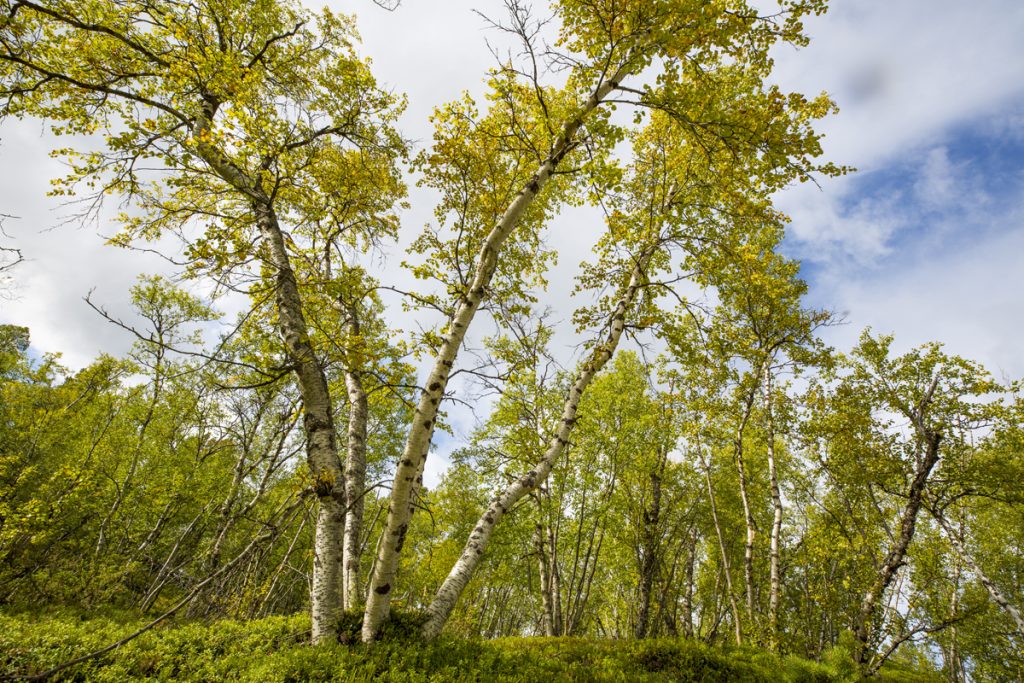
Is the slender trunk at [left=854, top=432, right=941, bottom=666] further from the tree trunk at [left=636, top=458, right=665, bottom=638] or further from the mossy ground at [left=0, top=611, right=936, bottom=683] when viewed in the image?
the tree trunk at [left=636, top=458, right=665, bottom=638]

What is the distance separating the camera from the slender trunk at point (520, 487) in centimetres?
516

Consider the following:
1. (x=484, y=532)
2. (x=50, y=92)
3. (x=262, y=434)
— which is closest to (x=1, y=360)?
(x=262, y=434)

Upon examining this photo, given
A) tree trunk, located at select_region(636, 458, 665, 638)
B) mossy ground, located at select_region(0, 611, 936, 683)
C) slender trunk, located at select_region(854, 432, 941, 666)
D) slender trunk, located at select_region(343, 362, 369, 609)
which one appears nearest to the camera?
mossy ground, located at select_region(0, 611, 936, 683)

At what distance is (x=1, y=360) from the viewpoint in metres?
25.4

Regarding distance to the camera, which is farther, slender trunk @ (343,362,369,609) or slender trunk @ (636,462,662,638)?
slender trunk @ (636,462,662,638)

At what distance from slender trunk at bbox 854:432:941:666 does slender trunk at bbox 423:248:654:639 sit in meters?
8.98

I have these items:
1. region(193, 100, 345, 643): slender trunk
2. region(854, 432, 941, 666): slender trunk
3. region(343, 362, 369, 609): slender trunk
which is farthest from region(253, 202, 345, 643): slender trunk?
region(854, 432, 941, 666): slender trunk

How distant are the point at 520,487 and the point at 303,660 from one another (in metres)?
3.13

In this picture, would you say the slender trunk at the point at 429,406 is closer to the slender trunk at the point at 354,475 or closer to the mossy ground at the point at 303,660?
the mossy ground at the point at 303,660

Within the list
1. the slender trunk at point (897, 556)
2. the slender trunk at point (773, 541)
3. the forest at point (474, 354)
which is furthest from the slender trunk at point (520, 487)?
the slender trunk at point (897, 556)

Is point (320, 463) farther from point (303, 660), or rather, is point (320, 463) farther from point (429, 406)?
point (303, 660)

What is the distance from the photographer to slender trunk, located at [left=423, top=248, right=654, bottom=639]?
5.16 metres

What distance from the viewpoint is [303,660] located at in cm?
429

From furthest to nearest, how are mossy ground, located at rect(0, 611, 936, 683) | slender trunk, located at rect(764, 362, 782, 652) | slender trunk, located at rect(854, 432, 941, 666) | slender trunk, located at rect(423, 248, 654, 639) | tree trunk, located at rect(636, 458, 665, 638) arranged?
tree trunk, located at rect(636, 458, 665, 638), slender trunk, located at rect(764, 362, 782, 652), slender trunk, located at rect(854, 432, 941, 666), slender trunk, located at rect(423, 248, 654, 639), mossy ground, located at rect(0, 611, 936, 683)
